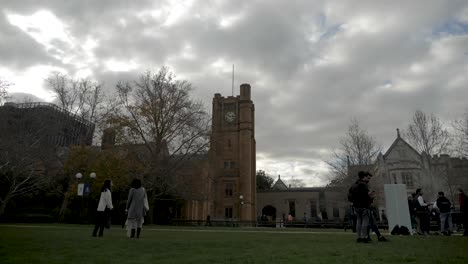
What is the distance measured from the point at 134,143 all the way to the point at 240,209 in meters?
28.7

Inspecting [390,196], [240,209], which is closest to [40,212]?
[240,209]

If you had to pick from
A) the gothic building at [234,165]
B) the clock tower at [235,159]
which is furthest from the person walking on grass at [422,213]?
the clock tower at [235,159]

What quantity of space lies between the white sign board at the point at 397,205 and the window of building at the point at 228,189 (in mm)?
45351

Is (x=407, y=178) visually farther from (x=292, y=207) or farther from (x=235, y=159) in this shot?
(x=235, y=159)

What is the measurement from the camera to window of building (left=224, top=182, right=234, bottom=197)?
57.3m

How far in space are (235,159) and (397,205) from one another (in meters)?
47.8

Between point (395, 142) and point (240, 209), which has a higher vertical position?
point (395, 142)

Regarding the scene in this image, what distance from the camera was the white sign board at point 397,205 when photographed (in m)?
12.6

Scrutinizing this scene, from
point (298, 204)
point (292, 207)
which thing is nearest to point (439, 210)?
point (298, 204)

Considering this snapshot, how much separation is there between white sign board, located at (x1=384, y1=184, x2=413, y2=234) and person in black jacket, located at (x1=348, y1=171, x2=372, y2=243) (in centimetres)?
447

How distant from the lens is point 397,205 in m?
12.7

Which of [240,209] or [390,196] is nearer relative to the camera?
[390,196]

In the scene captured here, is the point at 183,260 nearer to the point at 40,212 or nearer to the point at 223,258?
the point at 223,258

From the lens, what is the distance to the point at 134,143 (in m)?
30.0
